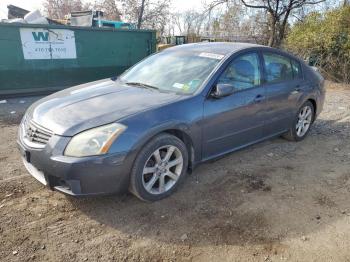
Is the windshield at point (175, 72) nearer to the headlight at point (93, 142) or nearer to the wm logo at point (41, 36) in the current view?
the headlight at point (93, 142)

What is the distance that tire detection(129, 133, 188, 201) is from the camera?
10.3 ft


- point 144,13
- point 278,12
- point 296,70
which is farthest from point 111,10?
point 296,70

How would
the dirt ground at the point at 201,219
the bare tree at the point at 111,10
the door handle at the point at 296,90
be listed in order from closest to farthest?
1. the dirt ground at the point at 201,219
2. the door handle at the point at 296,90
3. the bare tree at the point at 111,10

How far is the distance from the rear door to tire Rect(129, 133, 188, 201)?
64.5 inches

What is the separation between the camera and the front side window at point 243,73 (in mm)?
3936

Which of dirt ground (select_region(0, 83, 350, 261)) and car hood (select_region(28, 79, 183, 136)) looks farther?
car hood (select_region(28, 79, 183, 136))

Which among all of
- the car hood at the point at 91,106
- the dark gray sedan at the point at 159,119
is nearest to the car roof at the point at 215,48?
the dark gray sedan at the point at 159,119

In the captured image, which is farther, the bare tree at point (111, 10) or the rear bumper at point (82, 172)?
the bare tree at point (111, 10)

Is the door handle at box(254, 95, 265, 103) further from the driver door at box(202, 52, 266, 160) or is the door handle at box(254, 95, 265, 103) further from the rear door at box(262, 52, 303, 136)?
the rear door at box(262, 52, 303, 136)

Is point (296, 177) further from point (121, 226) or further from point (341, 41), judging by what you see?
point (341, 41)

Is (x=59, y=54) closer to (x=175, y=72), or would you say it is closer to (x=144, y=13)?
(x=175, y=72)

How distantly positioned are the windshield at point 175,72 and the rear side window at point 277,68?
88cm

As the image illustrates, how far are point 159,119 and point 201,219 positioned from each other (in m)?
1.03

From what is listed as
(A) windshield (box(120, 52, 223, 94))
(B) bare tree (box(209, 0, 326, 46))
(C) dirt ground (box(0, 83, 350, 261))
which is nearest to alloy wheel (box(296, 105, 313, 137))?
(C) dirt ground (box(0, 83, 350, 261))
